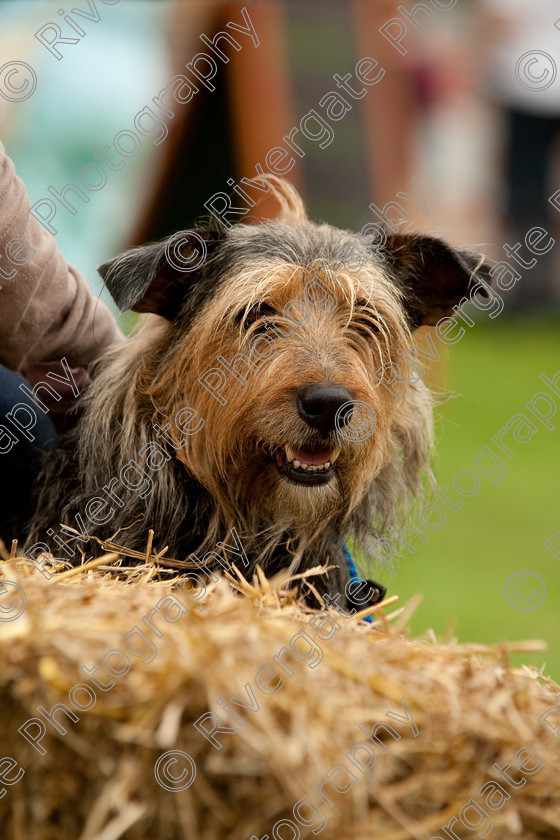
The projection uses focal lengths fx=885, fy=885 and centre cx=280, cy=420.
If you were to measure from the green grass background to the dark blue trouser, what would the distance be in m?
1.18

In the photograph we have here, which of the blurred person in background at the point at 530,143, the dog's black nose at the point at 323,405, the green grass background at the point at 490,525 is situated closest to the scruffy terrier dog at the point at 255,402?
the dog's black nose at the point at 323,405

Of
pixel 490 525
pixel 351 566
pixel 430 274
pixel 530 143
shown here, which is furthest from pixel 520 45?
pixel 351 566

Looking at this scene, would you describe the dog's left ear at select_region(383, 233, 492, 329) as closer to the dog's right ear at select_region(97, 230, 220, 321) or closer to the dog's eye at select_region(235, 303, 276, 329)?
the dog's eye at select_region(235, 303, 276, 329)

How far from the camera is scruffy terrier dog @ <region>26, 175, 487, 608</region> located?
2.56m

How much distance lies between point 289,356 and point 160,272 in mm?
520

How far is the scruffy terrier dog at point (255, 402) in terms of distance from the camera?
2562mm

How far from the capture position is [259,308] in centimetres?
268

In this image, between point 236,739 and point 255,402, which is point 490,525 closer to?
point 255,402

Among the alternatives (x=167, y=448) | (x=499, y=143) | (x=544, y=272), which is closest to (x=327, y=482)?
(x=167, y=448)

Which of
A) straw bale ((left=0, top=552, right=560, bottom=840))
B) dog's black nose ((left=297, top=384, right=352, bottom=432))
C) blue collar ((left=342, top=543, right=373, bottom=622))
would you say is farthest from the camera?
blue collar ((left=342, top=543, right=373, bottom=622))

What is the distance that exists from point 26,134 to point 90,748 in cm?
741

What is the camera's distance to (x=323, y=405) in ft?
7.98

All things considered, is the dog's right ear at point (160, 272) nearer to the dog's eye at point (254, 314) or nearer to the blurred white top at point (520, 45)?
the dog's eye at point (254, 314)

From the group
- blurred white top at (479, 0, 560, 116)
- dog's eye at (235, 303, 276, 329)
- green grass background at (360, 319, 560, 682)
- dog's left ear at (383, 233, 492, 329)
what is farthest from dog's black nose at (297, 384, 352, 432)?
blurred white top at (479, 0, 560, 116)
